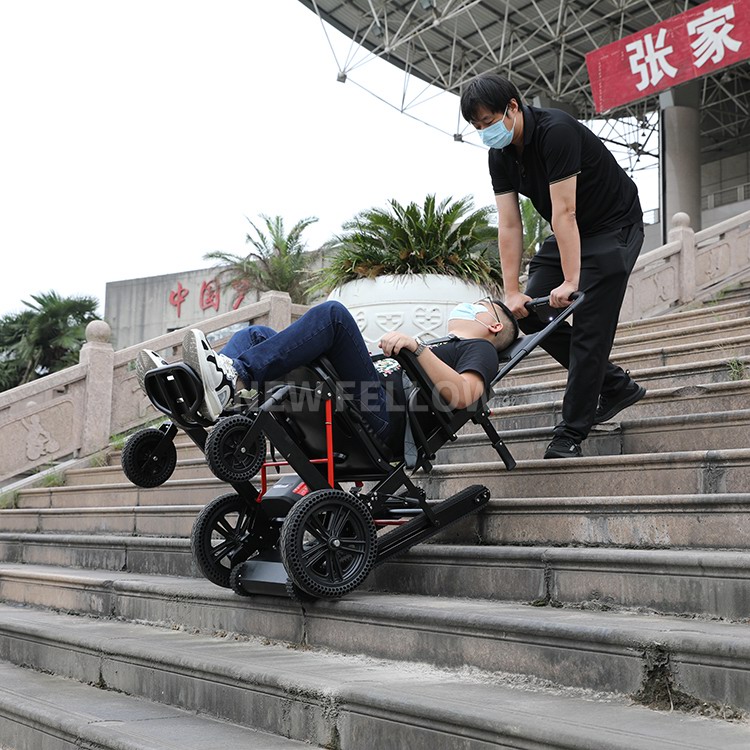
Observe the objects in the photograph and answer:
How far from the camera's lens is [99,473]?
8242 mm

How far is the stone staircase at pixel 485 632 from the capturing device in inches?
92.8

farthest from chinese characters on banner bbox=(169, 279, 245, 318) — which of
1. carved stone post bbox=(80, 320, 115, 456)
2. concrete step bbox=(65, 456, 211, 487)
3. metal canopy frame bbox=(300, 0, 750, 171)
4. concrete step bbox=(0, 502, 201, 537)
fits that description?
concrete step bbox=(0, 502, 201, 537)

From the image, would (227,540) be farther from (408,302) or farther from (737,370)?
(408,302)

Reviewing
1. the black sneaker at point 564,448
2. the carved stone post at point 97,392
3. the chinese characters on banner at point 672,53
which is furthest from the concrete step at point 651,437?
the chinese characters on banner at point 672,53

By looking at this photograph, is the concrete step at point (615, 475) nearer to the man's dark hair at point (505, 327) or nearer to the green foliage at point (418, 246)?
the man's dark hair at point (505, 327)

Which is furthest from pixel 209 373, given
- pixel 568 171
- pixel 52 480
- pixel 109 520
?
pixel 52 480

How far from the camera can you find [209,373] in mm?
3256

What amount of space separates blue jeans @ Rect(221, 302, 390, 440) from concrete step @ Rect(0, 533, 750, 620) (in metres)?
0.58

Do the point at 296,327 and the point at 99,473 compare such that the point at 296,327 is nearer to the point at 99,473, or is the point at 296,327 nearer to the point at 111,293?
the point at 99,473

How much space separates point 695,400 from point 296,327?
2.35m

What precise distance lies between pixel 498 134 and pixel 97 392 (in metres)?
6.24

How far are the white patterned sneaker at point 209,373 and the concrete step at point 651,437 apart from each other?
1968 millimetres

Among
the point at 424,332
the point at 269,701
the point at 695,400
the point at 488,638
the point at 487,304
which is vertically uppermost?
the point at 424,332

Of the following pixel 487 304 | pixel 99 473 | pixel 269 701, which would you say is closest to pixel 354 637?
pixel 269 701
